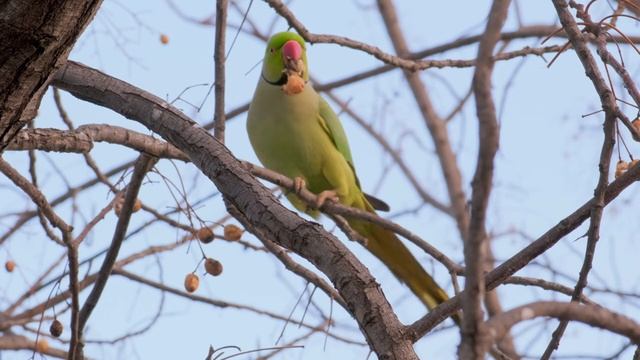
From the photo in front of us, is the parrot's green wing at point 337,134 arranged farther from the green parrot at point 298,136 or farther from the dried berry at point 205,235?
the dried berry at point 205,235

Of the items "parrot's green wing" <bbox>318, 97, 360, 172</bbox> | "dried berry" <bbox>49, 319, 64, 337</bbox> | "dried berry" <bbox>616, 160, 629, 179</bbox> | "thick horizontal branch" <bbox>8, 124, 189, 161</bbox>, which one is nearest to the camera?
"thick horizontal branch" <bbox>8, 124, 189, 161</bbox>

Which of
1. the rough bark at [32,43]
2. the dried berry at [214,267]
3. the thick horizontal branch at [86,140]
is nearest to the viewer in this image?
the rough bark at [32,43]

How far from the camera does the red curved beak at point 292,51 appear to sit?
3469 millimetres

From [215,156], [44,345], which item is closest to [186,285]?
[44,345]

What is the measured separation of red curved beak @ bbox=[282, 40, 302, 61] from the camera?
3.47 metres

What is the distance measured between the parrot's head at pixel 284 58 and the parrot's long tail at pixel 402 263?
65 centimetres

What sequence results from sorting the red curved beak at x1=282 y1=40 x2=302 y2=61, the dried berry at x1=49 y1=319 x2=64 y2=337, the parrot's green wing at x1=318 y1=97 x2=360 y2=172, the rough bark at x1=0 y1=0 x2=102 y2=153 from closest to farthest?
A: the rough bark at x1=0 y1=0 x2=102 y2=153
the dried berry at x1=49 y1=319 x2=64 y2=337
the red curved beak at x1=282 y1=40 x2=302 y2=61
the parrot's green wing at x1=318 y1=97 x2=360 y2=172

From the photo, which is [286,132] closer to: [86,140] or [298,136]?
[298,136]

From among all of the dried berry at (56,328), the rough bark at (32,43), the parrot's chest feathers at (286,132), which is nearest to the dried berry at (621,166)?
the rough bark at (32,43)

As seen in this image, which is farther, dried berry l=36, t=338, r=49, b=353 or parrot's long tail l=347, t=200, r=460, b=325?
parrot's long tail l=347, t=200, r=460, b=325

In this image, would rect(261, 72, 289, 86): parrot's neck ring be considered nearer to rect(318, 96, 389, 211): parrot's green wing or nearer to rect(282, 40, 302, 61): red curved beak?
rect(282, 40, 302, 61): red curved beak

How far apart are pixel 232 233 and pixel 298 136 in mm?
840

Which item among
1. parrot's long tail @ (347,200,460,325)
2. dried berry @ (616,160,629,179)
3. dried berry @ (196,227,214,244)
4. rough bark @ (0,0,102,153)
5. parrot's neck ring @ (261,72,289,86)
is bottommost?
rough bark @ (0,0,102,153)

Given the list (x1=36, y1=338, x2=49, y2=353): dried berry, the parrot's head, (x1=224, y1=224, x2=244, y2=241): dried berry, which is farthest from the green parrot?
(x1=36, y1=338, x2=49, y2=353): dried berry
